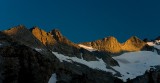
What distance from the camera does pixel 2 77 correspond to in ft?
229

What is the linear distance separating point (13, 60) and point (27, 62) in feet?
7.48

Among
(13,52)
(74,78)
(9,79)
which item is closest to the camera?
(9,79)

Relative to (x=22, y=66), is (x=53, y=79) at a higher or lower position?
higher

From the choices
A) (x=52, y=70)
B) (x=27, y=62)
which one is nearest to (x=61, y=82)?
(x=52, y=70)

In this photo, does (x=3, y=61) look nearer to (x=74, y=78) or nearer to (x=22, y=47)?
(x=22, y=47)

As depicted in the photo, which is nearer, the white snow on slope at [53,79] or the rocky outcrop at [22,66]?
the rocky outcrop at [22,66]

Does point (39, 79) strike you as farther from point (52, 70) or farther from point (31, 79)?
point (52, 70)

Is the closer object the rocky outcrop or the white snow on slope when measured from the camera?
the rocky outcrop

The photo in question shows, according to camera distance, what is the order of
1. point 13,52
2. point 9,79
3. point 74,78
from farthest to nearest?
point 74,78 < point 13,52 < point 9,79

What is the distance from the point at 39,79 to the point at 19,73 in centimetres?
353

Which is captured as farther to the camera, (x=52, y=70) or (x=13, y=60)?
(x=52, y=70)

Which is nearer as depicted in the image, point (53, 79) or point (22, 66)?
point (22, 66)

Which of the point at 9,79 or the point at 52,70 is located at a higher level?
the point at 52,70

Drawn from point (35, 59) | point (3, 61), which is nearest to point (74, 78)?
point (35, 59)
